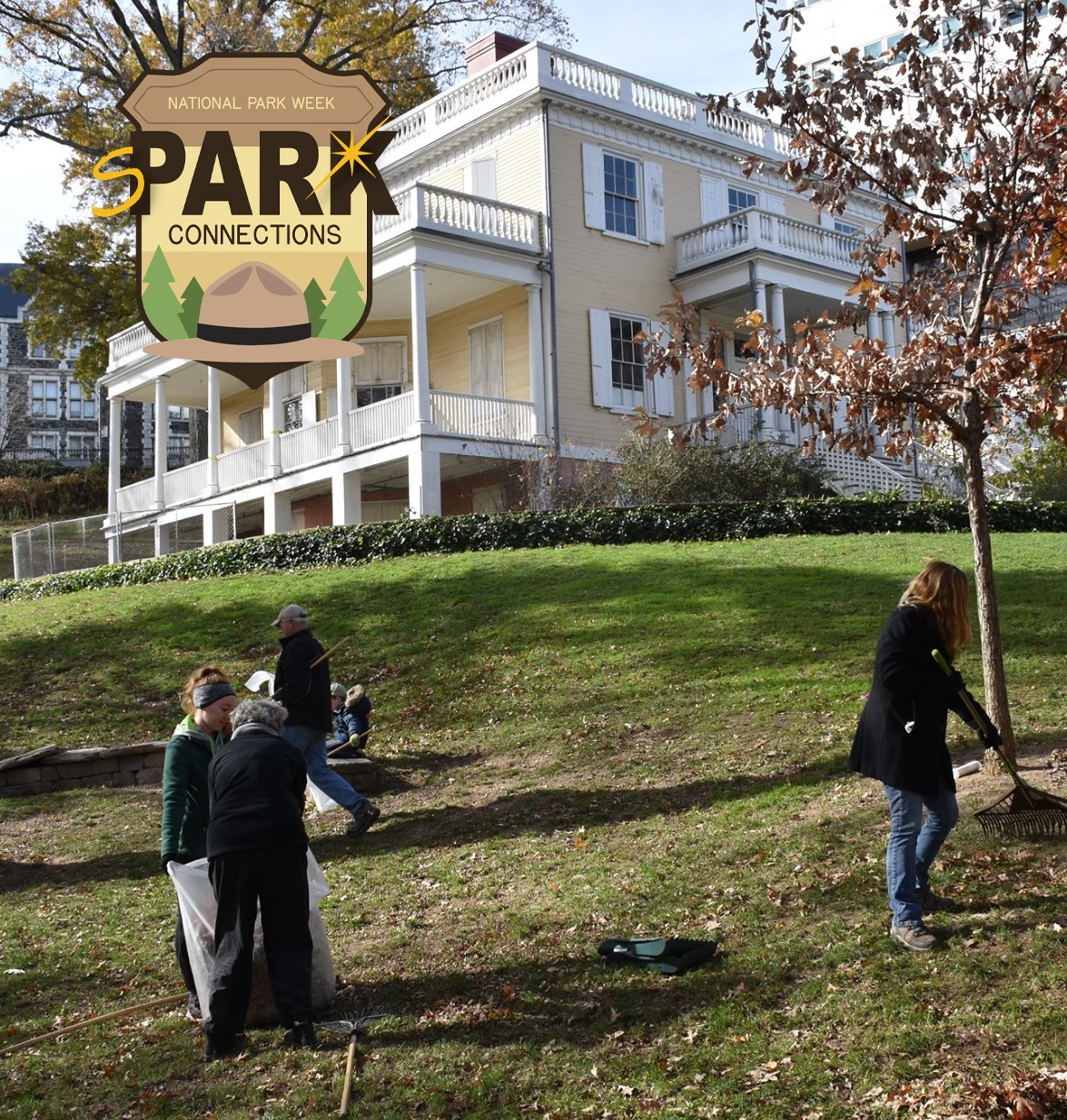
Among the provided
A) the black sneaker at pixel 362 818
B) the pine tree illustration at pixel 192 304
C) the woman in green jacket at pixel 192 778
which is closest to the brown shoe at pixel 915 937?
the woman in green jacket at pixel 192 778

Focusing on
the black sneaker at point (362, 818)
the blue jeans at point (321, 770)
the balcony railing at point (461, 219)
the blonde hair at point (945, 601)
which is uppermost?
the balcony railing at point (461, 219)

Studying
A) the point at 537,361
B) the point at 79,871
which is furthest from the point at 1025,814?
the point at 537,361

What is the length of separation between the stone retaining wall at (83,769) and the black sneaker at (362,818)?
10.2 feet

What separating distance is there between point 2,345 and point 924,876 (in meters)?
65.1

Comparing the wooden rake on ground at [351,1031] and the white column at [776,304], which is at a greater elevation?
the white column at [776,304]

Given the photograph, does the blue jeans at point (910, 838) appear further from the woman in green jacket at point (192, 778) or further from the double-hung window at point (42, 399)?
the double-hung window at point (42, 399)

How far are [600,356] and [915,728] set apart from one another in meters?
20.4

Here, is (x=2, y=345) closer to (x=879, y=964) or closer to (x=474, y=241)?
(x=474, y=241)

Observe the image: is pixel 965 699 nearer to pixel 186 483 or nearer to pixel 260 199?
pixel 260 199

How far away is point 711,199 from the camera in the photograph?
28.8 m

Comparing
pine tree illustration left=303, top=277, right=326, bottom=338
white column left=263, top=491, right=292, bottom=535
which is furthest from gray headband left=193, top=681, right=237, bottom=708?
white column left=263, top=491, right=292, bottom=535

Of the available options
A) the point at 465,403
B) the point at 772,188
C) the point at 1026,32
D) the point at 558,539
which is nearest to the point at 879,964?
the point at 1026,32

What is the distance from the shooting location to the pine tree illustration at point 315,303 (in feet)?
69.5

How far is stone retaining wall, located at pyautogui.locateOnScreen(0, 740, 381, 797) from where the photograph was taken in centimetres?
1208
